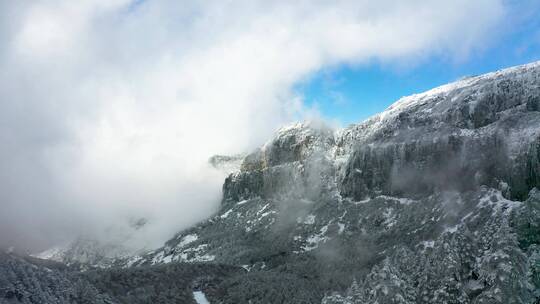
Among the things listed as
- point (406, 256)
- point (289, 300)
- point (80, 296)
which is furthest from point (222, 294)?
Result: point (406, 256)

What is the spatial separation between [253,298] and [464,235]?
10376 cm

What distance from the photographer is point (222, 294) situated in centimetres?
19112

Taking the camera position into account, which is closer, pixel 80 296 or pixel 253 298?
pixel 80 296

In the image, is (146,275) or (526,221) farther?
(146,275)

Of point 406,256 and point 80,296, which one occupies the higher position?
point 80,296

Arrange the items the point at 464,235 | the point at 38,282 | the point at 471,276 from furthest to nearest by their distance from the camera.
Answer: the point at 38,282 → the point at 464,235 → the point at 471,276

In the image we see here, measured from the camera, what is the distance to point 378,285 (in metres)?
84.2

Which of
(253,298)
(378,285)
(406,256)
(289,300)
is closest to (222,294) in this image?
(253,298)

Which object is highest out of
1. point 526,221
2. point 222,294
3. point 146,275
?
point 146,275

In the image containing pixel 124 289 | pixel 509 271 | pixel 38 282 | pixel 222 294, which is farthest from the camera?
pixel 222 294

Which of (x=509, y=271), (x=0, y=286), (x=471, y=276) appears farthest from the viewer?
(x=0, y=286)

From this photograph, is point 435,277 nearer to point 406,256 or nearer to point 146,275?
point 406,256

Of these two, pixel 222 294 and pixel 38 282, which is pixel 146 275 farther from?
pixel 38 282

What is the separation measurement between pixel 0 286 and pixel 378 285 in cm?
7639
